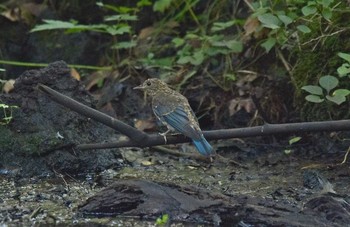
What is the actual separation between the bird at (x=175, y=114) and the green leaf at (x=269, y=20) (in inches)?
33.6

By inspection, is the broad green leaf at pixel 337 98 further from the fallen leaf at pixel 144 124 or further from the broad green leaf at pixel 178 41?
the broad green leaf at pixel 178 41

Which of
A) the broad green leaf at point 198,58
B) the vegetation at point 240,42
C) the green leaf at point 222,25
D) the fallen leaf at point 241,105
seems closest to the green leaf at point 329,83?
the vegetation at point 240,42

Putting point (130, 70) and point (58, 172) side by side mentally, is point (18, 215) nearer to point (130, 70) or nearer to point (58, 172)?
point (58, 172)

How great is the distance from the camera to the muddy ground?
4.77m

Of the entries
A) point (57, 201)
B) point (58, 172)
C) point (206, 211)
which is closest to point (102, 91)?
point (58, 172)

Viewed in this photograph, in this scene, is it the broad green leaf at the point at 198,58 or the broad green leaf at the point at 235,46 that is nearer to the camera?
the broad green leaf at the point at 235,46

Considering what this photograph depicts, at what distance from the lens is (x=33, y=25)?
28.9 ft

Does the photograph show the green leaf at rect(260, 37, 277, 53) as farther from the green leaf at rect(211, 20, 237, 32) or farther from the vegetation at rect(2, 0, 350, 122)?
the green leaf at rect(211, 20, 237, 32)

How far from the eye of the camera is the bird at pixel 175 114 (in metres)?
5.41

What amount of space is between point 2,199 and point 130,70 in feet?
9.87

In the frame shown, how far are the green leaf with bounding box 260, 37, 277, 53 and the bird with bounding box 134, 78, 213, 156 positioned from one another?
881 mm

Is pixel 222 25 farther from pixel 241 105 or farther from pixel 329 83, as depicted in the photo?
pixel 329 83

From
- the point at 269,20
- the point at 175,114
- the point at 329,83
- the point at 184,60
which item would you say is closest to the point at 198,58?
the point at 184,60

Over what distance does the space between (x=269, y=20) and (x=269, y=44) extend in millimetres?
446
